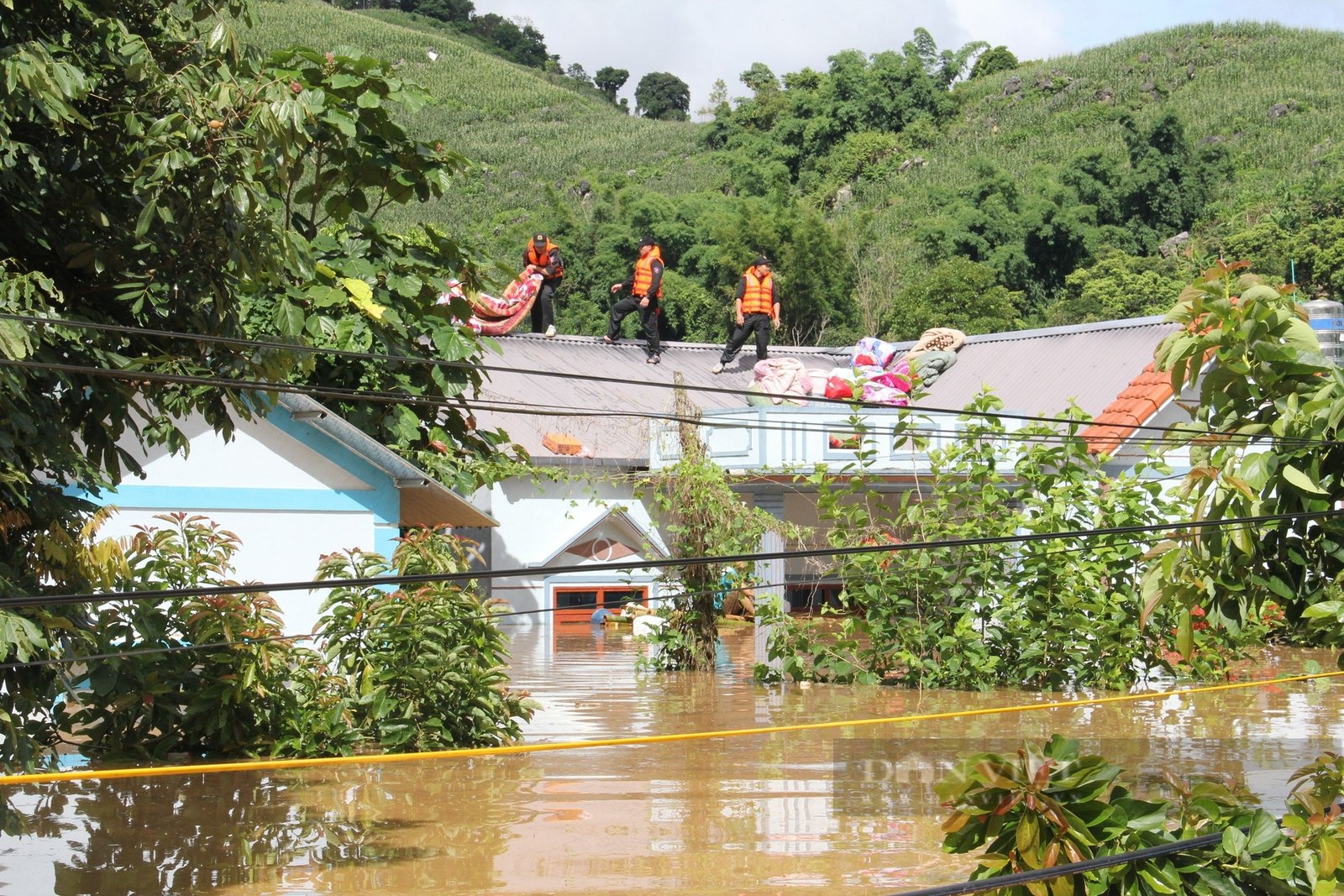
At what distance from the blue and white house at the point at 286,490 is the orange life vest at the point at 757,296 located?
1338 cm

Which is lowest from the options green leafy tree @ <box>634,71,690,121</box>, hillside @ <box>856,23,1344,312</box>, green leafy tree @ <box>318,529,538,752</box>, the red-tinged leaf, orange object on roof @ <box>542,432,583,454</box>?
the red-tinged leaf

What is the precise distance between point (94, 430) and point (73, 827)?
3463 mm

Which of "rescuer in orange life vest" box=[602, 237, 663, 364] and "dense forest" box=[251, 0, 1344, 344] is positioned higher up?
"dense forest" box=[251, 0, 1344, 344]

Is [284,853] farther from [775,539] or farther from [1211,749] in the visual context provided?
[775,539]

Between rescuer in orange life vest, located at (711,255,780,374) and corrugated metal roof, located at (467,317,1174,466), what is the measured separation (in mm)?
883

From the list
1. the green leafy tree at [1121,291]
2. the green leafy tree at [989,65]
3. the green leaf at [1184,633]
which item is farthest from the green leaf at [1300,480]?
the green leafy tree at [989,65]

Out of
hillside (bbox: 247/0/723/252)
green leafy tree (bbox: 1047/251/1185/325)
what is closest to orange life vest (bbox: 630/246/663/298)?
green leafy tree (bbox: 1047/251/1185/325)

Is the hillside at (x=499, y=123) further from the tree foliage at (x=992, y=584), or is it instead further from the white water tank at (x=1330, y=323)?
the tree foliage at (x=992, y=584)

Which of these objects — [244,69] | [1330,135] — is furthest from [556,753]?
[1330,135]

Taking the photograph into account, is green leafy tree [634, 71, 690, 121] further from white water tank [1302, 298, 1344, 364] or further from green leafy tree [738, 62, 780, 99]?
white water tank [1302, 298, 1344, 364]

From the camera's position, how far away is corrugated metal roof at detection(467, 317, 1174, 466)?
2197 centimetres

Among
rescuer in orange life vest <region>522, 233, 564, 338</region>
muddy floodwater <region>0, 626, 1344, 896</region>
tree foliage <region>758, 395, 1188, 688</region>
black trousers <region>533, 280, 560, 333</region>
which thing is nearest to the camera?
muddy floodwater <region>0, 626, 1344, 896</region>

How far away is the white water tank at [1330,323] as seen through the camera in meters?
20.6

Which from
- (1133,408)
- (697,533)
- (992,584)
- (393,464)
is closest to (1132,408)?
(1133,408)
